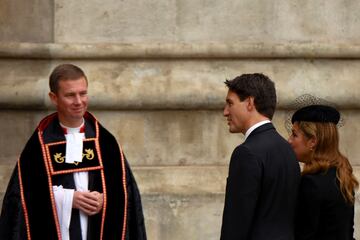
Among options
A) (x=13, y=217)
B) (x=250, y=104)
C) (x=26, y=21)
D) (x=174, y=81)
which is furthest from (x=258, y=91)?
(x=26, y=21)

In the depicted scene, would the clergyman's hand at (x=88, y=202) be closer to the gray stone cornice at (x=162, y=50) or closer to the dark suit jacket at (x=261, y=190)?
the dark suit jacket at (x=261, y=190)

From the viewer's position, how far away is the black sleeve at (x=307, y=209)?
15.3 feet

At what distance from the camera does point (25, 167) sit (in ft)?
17.6

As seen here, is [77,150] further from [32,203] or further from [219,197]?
[219,197]

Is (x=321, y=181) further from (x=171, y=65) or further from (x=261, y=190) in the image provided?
(x=171, y=65)

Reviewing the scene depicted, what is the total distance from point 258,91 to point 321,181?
0.48 m

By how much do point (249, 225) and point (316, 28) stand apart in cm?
302

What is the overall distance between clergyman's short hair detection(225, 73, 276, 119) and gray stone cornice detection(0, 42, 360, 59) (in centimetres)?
243

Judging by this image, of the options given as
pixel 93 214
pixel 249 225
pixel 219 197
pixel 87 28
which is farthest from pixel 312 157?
pixel 87 28

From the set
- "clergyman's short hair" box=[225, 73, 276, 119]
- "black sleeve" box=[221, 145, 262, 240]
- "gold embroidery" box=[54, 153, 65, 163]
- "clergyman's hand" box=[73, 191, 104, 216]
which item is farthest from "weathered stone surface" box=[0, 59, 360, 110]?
"black sleeve" box=[221, 145, 262, 240]

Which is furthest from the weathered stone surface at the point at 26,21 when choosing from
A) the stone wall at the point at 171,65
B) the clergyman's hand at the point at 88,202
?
the clergyman's hand at the point at 88,202

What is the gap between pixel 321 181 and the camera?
15.5 ft

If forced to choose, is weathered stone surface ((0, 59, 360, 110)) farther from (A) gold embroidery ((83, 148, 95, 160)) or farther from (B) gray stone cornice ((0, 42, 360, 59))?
(A) gold embroidery ((83, 148, 95, 160))

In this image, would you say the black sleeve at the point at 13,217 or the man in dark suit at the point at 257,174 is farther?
the black sleeve at the point at 13,217
